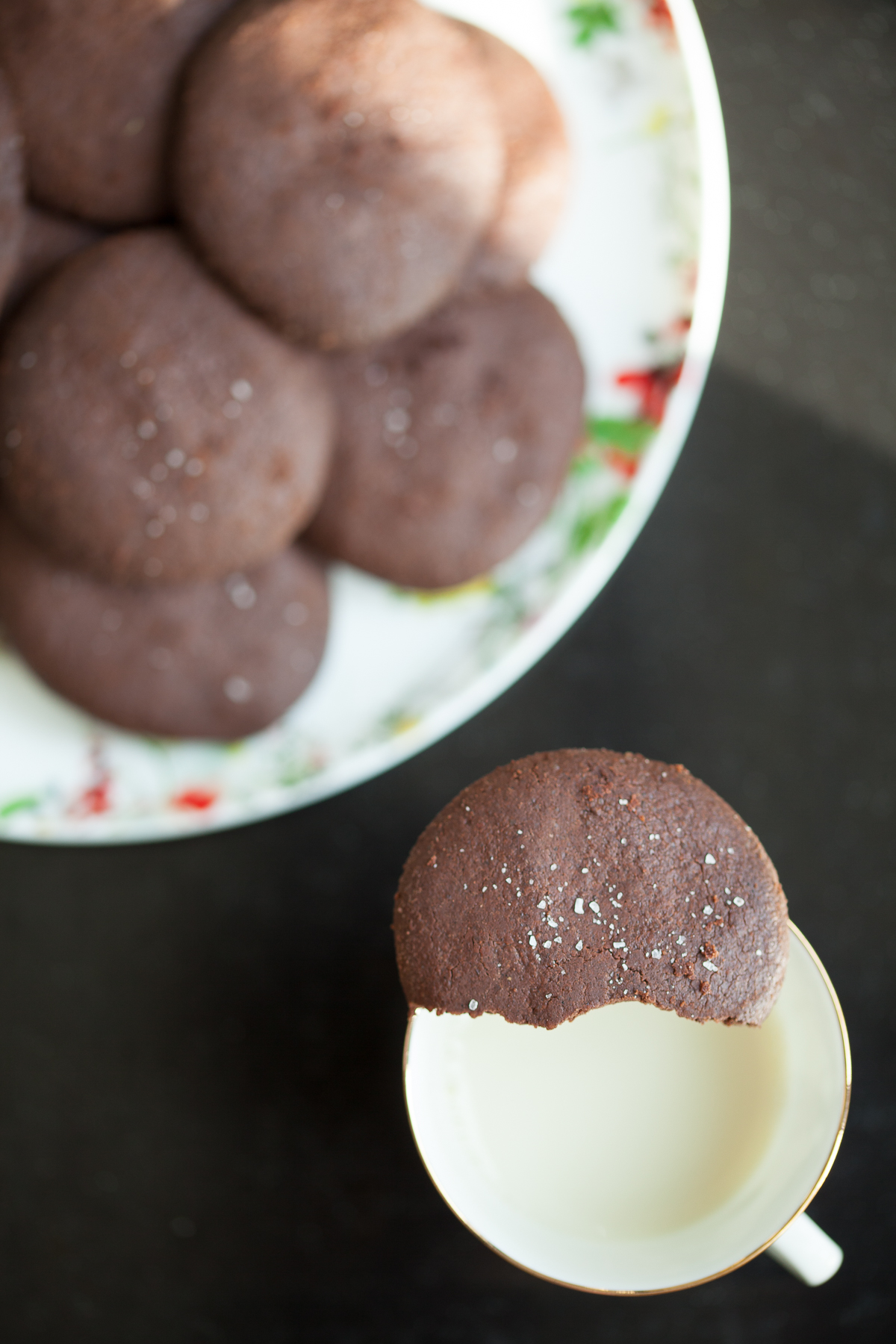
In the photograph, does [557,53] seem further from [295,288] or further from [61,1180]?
[61,1180]

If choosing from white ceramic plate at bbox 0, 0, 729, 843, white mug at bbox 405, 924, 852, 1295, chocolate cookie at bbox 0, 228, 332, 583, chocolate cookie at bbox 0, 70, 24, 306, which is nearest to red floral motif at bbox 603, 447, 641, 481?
white ceramic plate at bbox 0, 0, 729, 843

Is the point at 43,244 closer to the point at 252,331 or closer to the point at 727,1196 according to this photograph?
the point at 252,331

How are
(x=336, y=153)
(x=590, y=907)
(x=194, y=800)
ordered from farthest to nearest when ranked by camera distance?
(x=194, y=800), (x=336, y=153), (x=590, y=907)

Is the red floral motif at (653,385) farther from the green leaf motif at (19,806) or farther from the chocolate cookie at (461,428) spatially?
the green leaf motif at (19,806)

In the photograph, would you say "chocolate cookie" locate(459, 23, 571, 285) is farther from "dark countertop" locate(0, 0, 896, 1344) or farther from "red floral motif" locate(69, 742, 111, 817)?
"red floral motif" locate(69, 742, 111, 817)

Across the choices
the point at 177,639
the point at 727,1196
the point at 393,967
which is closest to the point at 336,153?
the point at 177,639

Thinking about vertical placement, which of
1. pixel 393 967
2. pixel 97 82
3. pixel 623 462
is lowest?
pixel 393 967
